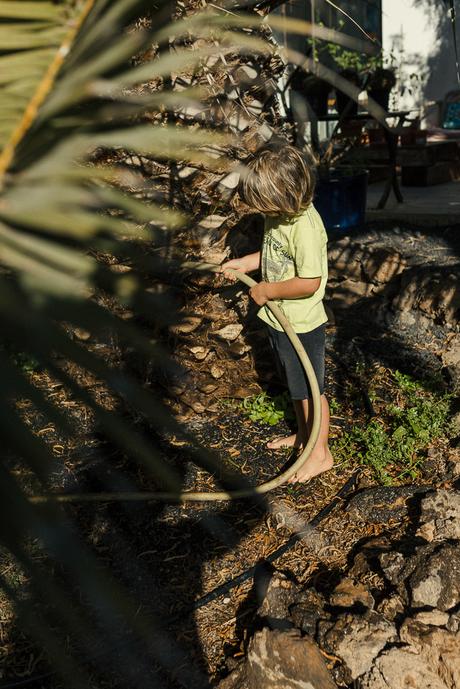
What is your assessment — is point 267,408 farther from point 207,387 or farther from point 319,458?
point 319,458

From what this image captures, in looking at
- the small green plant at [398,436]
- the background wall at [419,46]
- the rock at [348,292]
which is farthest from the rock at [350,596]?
the background wall at [419,46]

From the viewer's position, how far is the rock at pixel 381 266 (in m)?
4.66

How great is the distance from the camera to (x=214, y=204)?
307 centimetres

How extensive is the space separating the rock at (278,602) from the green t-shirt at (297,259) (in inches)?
40.2

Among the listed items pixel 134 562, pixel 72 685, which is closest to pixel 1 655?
pixel 134 562

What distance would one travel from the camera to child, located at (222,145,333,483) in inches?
99.3

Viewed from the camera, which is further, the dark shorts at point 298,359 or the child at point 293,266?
the dark shorts at point 298,359

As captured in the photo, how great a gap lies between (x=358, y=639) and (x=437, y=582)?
29 centimetres

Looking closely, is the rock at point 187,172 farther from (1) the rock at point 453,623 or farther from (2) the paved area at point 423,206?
(2) the paved area at point 423,206

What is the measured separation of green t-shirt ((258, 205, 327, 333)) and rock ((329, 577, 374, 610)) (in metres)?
1.04

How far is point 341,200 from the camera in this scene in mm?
5789

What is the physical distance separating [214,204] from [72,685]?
2470mm

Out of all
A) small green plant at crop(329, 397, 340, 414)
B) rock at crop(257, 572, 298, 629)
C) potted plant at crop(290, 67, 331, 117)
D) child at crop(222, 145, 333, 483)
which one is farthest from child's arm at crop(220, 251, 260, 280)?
potted plant at crop(290, 67, 331, 117)

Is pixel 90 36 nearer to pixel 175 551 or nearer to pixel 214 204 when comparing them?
pixel 175 551
